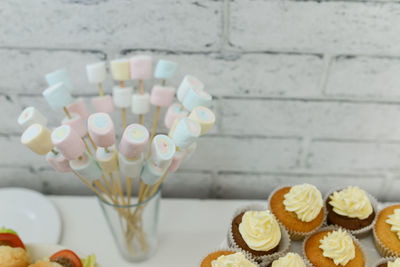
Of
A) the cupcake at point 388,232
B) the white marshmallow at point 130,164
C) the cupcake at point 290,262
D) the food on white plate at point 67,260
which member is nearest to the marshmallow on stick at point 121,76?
the white marshmallow at point 130,164

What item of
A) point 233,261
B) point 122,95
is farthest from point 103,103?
point 233,261

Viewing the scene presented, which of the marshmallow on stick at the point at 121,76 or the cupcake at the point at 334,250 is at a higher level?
the marshmallow on stick at the point at 121,76

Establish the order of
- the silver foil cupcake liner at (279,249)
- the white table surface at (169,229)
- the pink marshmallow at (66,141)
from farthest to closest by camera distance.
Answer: the white table surface at (169,229)
the silver foil cupcake liner at (279,249)
the pink marshmallow at (66,141)

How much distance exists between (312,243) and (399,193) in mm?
440

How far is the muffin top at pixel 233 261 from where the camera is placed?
549 millimetres

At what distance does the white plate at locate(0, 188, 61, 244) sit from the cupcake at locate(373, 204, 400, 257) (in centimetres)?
64

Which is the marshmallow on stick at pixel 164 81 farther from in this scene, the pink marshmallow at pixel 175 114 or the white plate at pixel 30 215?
the white plate at pixel 30 215

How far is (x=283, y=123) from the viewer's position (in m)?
0.84

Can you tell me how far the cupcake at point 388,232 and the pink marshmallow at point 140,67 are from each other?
0.49 m

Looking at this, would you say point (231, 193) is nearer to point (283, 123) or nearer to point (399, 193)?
point (283, 123)

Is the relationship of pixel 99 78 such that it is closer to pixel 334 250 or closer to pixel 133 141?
pixel 133 141

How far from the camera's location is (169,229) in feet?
2.83

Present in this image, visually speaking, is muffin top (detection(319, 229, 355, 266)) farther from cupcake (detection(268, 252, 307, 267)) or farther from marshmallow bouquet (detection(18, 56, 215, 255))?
marshmallow bouquet (detection(18, 56, 215, 255))

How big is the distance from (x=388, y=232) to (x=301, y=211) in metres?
0.16
